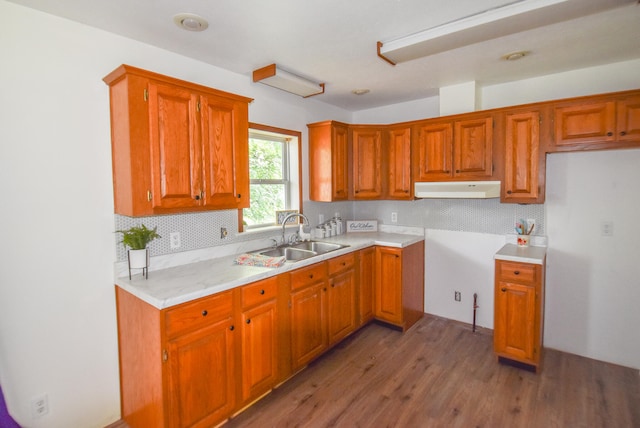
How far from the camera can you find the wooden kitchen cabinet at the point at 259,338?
2150mm

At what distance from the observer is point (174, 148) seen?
2018 mm

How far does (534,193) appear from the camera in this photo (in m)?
2.78

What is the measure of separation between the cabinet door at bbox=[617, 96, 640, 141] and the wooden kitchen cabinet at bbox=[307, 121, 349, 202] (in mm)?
2265

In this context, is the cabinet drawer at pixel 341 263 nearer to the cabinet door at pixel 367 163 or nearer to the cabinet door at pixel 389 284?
the cabinet door at pixel 389 284

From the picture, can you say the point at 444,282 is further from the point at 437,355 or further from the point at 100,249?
the point at 100,249

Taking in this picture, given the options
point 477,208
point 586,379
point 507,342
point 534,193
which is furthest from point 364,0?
point 586,379

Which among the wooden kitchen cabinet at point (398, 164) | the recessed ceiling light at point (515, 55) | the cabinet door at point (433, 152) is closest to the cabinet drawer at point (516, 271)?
the cabinet door at point (433, 152)

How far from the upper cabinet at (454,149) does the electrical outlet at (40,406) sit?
3.34 m

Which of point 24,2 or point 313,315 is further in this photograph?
point 313,315

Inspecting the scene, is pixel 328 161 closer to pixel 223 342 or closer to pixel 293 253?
pixel 293 253

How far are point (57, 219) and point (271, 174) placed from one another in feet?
5.94

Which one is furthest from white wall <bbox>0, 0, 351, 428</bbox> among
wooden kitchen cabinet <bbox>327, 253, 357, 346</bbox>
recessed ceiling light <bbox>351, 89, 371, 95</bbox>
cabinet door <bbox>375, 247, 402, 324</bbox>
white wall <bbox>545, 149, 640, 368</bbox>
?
white wall <bbox>545, 149, 640, 368</bbox>

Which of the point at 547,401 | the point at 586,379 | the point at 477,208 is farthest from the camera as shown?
the point at 477,208

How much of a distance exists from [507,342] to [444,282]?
0.98 m
